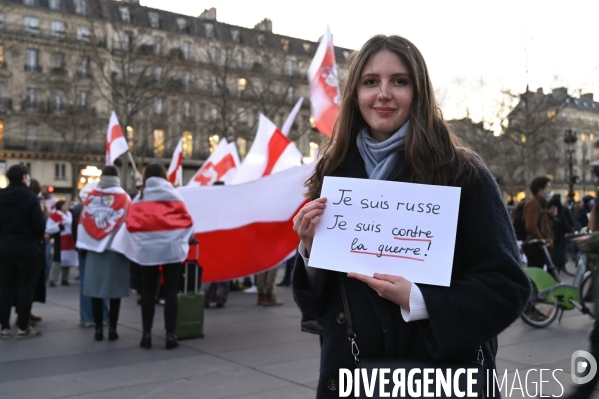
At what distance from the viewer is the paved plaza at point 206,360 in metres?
5.30

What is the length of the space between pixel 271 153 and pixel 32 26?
1896 inches

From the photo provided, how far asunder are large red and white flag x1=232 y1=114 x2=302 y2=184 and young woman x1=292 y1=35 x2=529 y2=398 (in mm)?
8258

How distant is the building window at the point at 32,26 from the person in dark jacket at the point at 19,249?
162ft

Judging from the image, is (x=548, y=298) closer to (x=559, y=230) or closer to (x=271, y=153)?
(x=271, y=153)

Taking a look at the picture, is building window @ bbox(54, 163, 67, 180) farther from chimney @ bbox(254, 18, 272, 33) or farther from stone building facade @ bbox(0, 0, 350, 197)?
chimney @ bbox(254, 18, 272, 33)

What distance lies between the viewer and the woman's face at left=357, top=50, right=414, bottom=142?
6.70ft

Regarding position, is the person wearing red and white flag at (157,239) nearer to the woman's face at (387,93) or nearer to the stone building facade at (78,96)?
Result: the woman's face at (387,93)

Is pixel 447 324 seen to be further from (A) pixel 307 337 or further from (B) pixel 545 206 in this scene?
(B) pixel 545 206

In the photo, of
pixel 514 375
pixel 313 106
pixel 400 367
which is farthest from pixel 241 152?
pixel 400 367

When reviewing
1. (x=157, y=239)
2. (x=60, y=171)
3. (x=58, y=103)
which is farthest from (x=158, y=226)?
(x=60, y=171)

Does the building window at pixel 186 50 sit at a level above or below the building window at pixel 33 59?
above

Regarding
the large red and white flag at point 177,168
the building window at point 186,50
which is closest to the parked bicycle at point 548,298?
the large red and white flag at point 177,168

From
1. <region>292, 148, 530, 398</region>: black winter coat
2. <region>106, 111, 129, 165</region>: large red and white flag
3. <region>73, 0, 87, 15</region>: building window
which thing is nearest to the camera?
<region>292, 148, 530, 398</region>: black winter coat

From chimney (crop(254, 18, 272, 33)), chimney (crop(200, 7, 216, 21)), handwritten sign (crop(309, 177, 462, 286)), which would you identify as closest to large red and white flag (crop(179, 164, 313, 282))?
handwritten sign (crop(309, 177, 462, 286))
